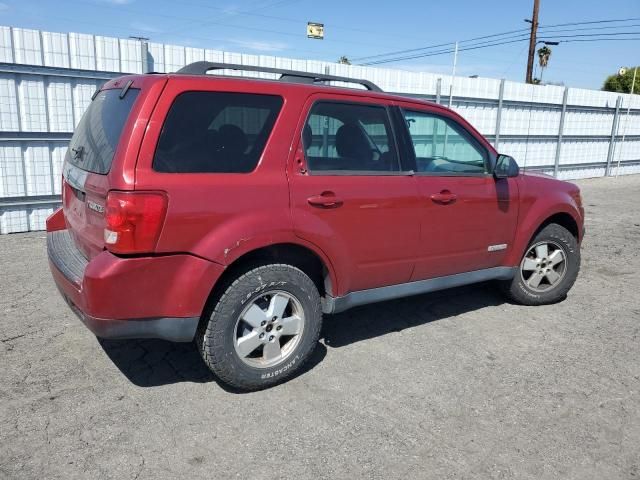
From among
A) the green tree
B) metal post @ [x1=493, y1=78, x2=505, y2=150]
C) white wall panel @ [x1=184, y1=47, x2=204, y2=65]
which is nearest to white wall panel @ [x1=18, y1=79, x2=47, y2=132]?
white wall panel @ [x1=184, y1=47, x2=204, y2=65]

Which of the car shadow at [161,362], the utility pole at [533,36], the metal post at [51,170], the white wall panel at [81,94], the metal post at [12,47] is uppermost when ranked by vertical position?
the utility pole at [533,36]

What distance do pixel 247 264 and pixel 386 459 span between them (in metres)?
1.36

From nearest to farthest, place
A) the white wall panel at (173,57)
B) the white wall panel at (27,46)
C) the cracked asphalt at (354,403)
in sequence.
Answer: the cracked asphalt at (354,403) → the white wall panel at (27,46) → the white wall panel at (173,57)

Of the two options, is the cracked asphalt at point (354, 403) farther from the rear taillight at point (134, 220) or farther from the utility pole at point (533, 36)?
the utility pole at point (533, 36)

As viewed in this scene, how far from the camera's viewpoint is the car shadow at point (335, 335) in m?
3.59

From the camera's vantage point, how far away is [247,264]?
10.7 ft

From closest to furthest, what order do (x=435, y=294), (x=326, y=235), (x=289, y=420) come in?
(x=289, y=420)
(x=326, y=235)
(x=435, y=294)

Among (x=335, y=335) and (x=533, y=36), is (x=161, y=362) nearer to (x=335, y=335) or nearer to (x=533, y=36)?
(x=335, y=335)

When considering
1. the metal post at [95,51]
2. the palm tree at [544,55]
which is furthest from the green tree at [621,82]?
the metal post at [95,51]

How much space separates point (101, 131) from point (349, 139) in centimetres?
162

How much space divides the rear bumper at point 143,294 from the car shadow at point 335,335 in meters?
0.65

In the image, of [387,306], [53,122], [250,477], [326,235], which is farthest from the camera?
[53,122]

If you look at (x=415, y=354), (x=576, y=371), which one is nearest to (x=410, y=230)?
(x=415, y=354)

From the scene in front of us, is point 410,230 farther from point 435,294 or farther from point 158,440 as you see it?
point 158,440
